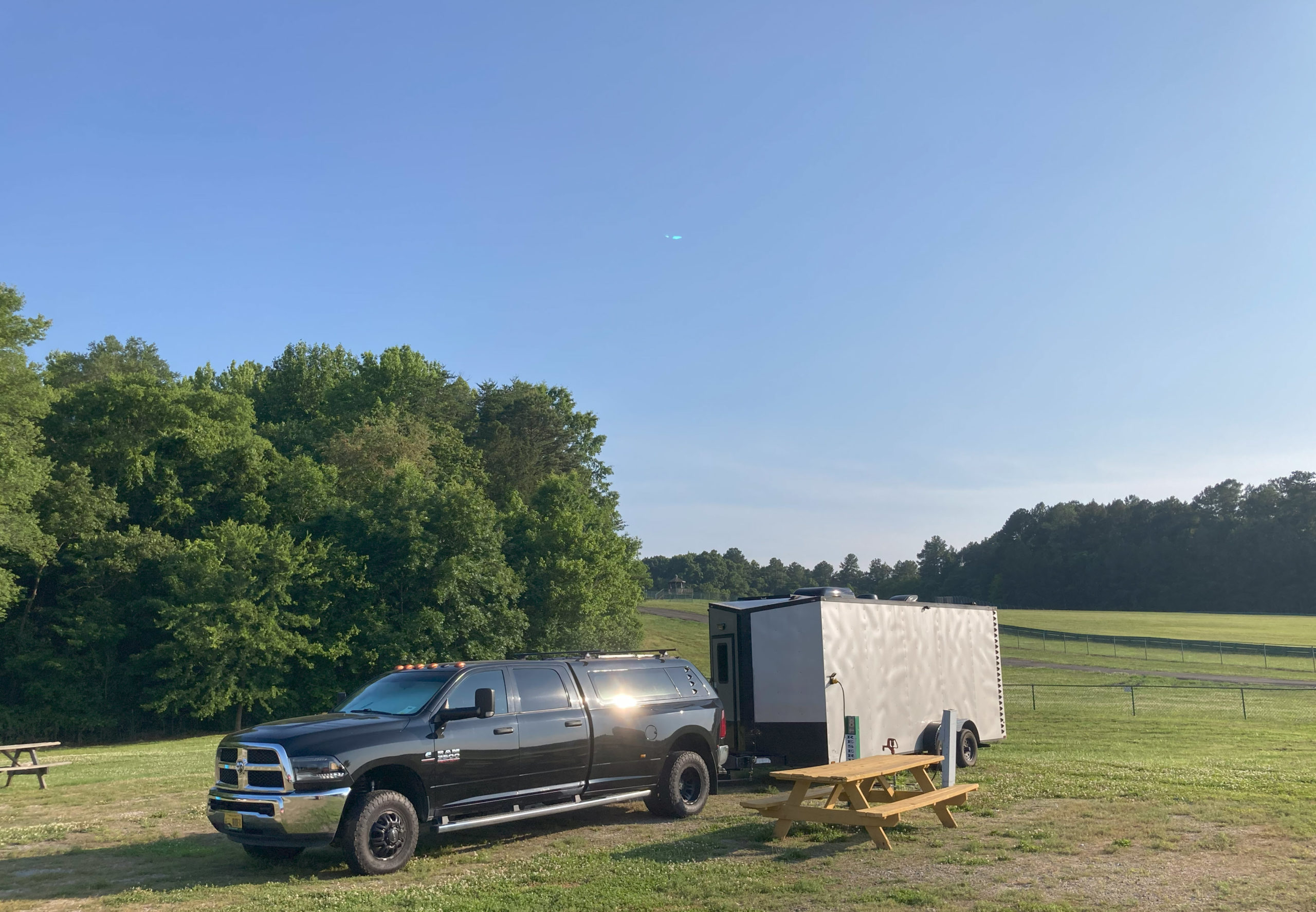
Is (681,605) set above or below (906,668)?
below

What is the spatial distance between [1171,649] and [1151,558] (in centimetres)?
7086

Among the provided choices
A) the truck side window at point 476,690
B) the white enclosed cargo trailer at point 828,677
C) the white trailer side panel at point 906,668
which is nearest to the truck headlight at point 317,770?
the truck side window at point 476,690

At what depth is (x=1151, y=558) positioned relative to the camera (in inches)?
5079

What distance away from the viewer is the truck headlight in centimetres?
905

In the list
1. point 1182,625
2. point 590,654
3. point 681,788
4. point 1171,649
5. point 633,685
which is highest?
point 590,654

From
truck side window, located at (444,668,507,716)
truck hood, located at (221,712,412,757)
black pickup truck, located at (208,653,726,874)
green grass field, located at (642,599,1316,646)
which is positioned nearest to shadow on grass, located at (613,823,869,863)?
black pickup truck, located at (208,653,726,874)

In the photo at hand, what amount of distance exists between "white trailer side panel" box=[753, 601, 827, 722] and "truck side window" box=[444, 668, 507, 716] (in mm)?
5138

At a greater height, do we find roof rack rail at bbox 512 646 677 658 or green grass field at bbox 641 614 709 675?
roof rack rail at bbox 512 646 677 658

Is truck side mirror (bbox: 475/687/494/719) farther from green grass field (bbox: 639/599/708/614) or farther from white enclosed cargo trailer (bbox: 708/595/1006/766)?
green grass field (bbox: 639/599/708/614)

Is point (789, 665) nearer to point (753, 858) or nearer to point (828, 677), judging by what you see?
point (828, 677)

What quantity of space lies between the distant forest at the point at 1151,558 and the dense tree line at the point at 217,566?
78.1 m

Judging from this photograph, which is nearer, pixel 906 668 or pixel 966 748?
pixel 906 668

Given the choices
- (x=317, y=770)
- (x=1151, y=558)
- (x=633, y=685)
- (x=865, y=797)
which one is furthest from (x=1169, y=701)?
(x=1151, y=558)

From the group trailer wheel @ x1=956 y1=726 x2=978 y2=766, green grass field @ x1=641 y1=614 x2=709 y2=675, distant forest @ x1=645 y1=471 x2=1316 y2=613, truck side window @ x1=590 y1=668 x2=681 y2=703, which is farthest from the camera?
distant forest @ x1=645 y1=471 x2=1316 y2=613
